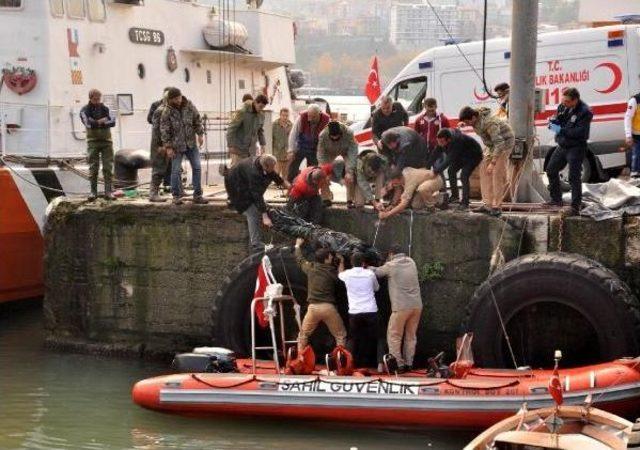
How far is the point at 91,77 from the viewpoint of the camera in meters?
21.3

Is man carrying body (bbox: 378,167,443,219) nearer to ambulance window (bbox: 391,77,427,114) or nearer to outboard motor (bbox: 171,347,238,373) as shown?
outboard motor (bbox: 171,347,238,373)

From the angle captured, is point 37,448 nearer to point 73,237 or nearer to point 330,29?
point 73,237

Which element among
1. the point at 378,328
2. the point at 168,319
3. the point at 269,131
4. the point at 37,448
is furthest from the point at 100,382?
the point at 269,131

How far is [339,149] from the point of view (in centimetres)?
1598

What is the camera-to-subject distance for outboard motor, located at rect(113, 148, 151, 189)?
62.7ft

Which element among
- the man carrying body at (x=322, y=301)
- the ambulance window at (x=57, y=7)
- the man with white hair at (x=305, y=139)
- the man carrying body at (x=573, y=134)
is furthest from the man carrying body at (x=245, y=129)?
the ambulance window at (x=57, y=7)

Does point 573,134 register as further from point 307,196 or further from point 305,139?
point 305,139

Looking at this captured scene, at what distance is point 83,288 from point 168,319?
4.56ft

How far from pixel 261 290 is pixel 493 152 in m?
3.42

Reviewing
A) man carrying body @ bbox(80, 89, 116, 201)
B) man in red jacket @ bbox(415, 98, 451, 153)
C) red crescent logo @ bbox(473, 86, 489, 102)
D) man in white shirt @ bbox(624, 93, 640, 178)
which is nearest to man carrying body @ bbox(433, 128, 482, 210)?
man in red jacket @ bbox(415, 98, 451, 153)

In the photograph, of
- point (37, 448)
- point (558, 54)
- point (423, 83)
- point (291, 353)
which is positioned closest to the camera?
point (37, 448)

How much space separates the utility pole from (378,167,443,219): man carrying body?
109 cm

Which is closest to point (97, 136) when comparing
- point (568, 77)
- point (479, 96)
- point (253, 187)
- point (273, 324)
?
point (253, 187)

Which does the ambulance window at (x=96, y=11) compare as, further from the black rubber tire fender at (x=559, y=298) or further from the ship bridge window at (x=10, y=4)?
the black rubber tire fender at (x=559, y=298)
